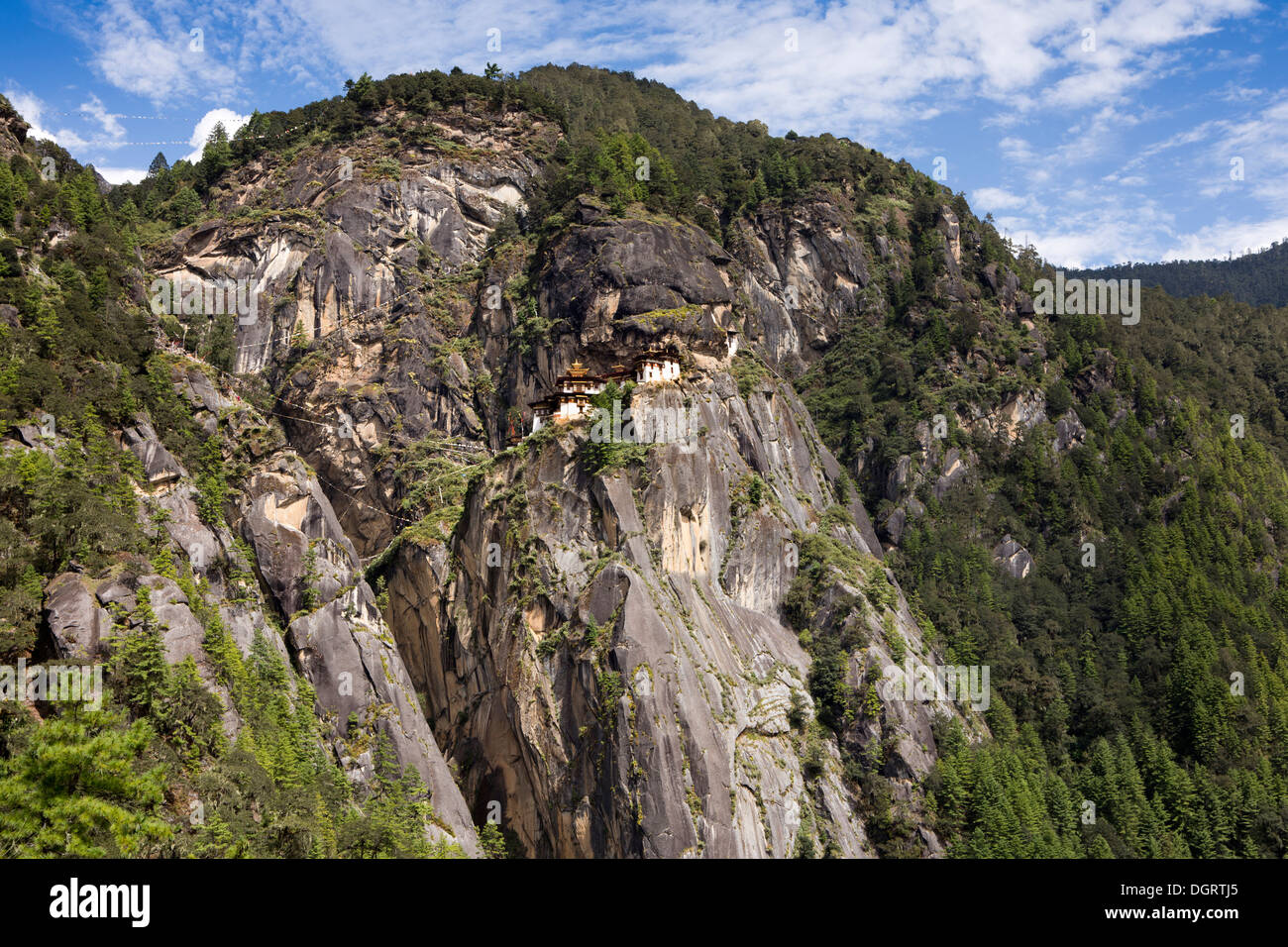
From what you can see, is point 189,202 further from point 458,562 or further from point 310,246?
point 458,562

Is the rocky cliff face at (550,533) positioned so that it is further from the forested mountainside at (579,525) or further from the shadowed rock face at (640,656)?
the forested mountainside at (579,525)

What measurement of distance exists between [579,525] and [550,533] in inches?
74.9

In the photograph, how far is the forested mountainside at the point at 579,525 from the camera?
4806 cm

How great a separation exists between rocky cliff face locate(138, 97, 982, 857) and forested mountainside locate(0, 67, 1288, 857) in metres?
0.32

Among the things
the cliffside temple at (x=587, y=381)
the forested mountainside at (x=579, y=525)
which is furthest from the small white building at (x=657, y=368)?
the forested mountainside at (x=579, y=525)

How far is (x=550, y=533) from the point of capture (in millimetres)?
66250

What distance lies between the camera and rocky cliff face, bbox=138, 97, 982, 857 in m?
59.6

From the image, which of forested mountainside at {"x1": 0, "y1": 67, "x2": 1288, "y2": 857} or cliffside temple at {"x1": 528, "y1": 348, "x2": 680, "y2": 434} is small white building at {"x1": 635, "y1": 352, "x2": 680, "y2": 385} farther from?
forested mountainside at {"x1": 0, "y1": 67, "x2": 1288, "y2": 857}

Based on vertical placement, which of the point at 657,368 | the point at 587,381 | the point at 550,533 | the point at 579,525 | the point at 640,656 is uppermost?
the point at 657,368

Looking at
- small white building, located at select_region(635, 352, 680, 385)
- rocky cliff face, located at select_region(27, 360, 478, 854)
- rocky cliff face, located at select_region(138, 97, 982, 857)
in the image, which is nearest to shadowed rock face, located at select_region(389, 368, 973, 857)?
rocky cliff face, located at select_region(138, 97, 982, 857)

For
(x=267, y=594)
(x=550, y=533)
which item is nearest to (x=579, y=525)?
(x=550, y=533)

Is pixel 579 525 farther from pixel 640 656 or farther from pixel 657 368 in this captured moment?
pixel 657 368
